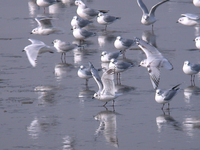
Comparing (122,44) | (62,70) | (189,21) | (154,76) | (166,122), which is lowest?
(189,21)

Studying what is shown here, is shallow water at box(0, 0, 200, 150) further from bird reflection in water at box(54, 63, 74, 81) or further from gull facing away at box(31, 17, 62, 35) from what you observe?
gull facing away at box(31, 17, 62, 35)

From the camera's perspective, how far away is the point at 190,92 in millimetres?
11961

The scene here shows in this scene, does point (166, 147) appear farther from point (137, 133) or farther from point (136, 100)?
point (136, 100)

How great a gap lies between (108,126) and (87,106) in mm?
1487

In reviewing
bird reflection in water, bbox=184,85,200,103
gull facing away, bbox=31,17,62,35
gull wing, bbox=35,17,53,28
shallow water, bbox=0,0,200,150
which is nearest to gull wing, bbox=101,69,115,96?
shallow water, bbox=0,0,200,150

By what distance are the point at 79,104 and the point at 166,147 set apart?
3.21 metres

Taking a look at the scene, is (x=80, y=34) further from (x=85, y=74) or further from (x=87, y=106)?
(x=87, y=106)

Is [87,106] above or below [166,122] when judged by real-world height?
below

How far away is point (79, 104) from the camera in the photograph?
11.1 m

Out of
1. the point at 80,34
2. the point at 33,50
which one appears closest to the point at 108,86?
the point at 33,50

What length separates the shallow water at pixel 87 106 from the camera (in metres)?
8.78

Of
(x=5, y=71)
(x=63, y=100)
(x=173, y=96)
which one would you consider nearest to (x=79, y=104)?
(x=63, y=100)

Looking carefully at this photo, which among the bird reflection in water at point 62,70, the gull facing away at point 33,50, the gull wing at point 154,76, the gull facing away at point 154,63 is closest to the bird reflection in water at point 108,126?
the gull wing at point 154,76

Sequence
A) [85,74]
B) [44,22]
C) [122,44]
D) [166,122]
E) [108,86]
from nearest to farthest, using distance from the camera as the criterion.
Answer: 1. [166,122]
2. [108,86]
3. [85,74]
4. [122,44]
5. [44,22]
